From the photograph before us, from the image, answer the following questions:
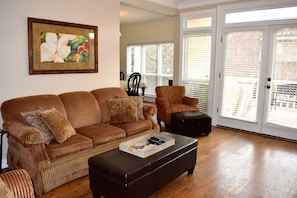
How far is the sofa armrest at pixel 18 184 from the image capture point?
1583 millimetres

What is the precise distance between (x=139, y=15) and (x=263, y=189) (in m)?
5.54

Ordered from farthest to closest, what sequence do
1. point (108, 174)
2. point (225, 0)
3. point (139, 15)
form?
1. point (139, 15)
2. point (225, 0)
3. point (108, 174)

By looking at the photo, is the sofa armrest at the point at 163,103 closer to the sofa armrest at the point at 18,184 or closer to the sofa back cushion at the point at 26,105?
the sofa back cushion at the point at 26,105

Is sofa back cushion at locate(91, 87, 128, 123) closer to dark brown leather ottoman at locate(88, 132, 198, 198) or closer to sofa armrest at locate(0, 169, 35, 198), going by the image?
dark brown leather ottoman at locate(88, 132, 198, 198)

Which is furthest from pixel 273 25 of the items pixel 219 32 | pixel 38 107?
pixel 38 107

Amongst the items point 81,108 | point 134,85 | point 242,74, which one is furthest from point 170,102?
point 81,108

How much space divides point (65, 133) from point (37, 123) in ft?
1.06

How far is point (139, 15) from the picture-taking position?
6.79m

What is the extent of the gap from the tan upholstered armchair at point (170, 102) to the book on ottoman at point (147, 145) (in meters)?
1.97

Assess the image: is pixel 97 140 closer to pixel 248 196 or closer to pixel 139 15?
pixel 248 196

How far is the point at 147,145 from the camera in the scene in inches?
100

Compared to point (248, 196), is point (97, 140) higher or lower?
higher

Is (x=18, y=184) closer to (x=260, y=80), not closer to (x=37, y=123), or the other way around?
(x=37, y=123)

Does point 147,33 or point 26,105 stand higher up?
point 147,33
